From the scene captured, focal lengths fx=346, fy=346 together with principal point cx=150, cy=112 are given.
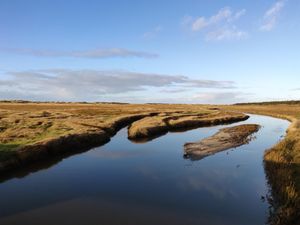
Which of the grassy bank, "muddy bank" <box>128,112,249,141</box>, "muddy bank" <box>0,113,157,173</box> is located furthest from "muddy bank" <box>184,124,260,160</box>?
"muddy bank" <box>0,113,157,173</box>

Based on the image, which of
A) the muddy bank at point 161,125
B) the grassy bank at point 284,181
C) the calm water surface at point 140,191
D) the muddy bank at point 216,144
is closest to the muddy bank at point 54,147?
the calm water surface at point 140,191

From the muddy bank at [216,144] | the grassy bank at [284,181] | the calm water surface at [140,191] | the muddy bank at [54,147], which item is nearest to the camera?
the grassy bank at [284,181]

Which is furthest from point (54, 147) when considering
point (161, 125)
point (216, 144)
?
point (161, 125)

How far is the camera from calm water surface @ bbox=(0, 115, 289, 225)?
67.3 feet

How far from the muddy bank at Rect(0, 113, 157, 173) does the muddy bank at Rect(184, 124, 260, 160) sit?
1291 centimetres

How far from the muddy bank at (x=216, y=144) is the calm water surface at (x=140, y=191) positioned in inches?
62.8

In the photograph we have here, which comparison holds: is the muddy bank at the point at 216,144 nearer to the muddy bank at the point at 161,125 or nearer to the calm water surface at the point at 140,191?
the calm water surface at the point at 140,191

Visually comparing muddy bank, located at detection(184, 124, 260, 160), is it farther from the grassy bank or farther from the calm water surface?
the grassy bank

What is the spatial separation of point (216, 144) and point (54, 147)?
2051 cm

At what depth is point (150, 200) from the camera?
23391 millimetres

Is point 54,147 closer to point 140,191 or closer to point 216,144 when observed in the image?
point 140,191

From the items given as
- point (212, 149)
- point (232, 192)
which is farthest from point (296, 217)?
point (212, 149)

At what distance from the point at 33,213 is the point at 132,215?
20.4ft

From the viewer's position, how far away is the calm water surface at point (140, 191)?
20.5 metres
